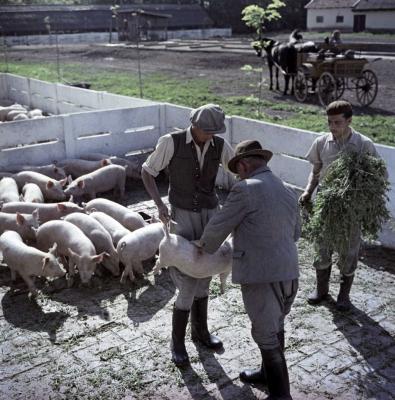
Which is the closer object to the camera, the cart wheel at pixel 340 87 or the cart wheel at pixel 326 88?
the cart wheel at pixel 326 88

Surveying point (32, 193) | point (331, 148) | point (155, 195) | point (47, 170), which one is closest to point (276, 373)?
point (155, 195)

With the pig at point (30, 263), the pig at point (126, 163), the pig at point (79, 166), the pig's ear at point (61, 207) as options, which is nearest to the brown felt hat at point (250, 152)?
the pig at point (30, 263)

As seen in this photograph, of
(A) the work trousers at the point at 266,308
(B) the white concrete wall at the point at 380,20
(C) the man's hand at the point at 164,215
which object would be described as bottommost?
(A) the work trousers at the point at 266,308

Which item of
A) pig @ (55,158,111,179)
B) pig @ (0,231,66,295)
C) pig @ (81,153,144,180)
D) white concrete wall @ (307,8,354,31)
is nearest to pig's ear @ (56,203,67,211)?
pig @ (0,231,66,295)

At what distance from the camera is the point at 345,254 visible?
5.63 m

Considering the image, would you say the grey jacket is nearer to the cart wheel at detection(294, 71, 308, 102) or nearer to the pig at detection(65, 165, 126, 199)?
the pig at detection(65, 165, 126, 199)

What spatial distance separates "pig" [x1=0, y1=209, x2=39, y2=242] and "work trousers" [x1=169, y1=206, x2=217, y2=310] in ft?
9.85

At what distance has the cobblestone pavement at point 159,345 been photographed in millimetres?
4738

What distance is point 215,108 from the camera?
4.68 m

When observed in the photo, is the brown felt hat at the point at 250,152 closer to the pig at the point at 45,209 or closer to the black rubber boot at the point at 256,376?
the black rubber boot at the point at 256,376

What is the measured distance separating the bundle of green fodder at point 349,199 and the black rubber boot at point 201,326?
4.42ft

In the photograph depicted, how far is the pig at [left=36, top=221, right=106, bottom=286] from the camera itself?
257 inches

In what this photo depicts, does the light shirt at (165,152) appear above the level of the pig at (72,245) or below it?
above

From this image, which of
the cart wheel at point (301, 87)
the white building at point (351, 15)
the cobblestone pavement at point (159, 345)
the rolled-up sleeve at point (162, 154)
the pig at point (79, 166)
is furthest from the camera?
the white building at point (351, 15)
